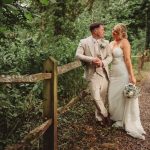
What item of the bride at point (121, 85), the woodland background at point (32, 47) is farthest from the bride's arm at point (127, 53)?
the woodland background at point (32, 47)

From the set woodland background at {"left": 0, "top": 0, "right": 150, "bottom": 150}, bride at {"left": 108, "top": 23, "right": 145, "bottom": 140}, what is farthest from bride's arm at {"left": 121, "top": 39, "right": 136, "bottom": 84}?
woodland background at {"left": 0, "top": 0, "right": 150, "bottom": 150}

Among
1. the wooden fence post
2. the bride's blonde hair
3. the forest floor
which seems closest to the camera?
the wooden fence post

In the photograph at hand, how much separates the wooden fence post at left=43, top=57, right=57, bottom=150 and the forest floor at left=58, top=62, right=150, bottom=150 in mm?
630

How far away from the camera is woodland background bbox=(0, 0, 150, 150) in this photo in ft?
→ 17.7

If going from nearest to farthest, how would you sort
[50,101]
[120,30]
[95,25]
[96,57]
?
[50,101] → [95,25] → [96,57] → [120,30]

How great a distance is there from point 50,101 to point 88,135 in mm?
1981

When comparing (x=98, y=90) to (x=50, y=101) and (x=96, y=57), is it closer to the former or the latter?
(x=96, y=57)

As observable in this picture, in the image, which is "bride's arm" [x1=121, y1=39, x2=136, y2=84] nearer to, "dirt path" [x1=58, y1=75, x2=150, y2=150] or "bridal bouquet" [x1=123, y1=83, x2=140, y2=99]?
"bridal bouquet" [x1=123, y1=83, x2=140, y2=99]

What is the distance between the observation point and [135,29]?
30047mm

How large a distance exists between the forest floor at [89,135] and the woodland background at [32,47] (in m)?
0.62

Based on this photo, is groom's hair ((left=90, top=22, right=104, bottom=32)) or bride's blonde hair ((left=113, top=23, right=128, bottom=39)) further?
bride's blonde hair ((left=113, top=23, right=128, bottom=39))

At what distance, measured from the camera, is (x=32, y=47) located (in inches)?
350

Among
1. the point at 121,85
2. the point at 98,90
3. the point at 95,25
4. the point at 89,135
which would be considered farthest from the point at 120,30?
the point at 89,135

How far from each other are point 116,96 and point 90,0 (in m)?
7.69
